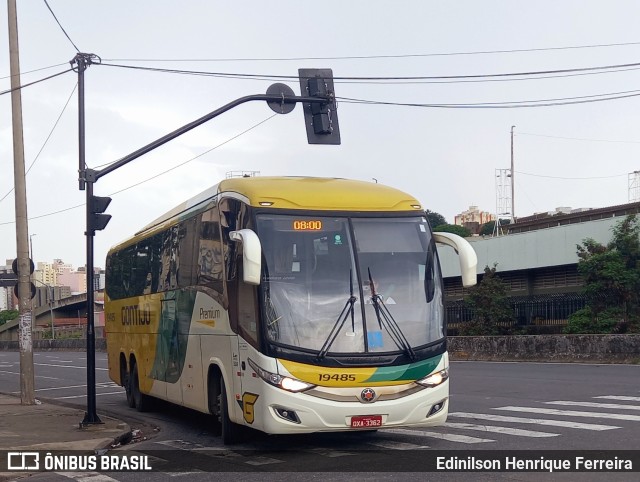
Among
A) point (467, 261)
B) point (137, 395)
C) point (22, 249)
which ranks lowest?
point (137, 395)

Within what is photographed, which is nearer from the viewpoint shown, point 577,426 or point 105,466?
point 105,466

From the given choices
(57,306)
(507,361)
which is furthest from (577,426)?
(57,306)

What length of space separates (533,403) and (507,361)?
50.3 feet

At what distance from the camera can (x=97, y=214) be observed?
15.9 m

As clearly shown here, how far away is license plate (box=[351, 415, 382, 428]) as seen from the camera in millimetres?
10781

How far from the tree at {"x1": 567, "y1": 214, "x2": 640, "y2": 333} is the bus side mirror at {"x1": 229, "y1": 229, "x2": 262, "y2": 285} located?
→ 24074 mm

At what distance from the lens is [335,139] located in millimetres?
16859

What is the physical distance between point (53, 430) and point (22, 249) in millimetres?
6135

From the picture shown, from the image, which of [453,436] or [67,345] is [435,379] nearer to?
[453,436]

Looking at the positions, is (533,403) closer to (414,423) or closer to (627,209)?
(414,423)

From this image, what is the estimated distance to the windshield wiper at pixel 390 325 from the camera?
11.2 meters

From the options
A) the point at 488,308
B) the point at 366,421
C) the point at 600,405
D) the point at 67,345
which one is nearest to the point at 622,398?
the point at 600,405

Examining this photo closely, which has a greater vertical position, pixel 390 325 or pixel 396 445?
pixel 390 325

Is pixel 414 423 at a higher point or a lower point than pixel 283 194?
lower
